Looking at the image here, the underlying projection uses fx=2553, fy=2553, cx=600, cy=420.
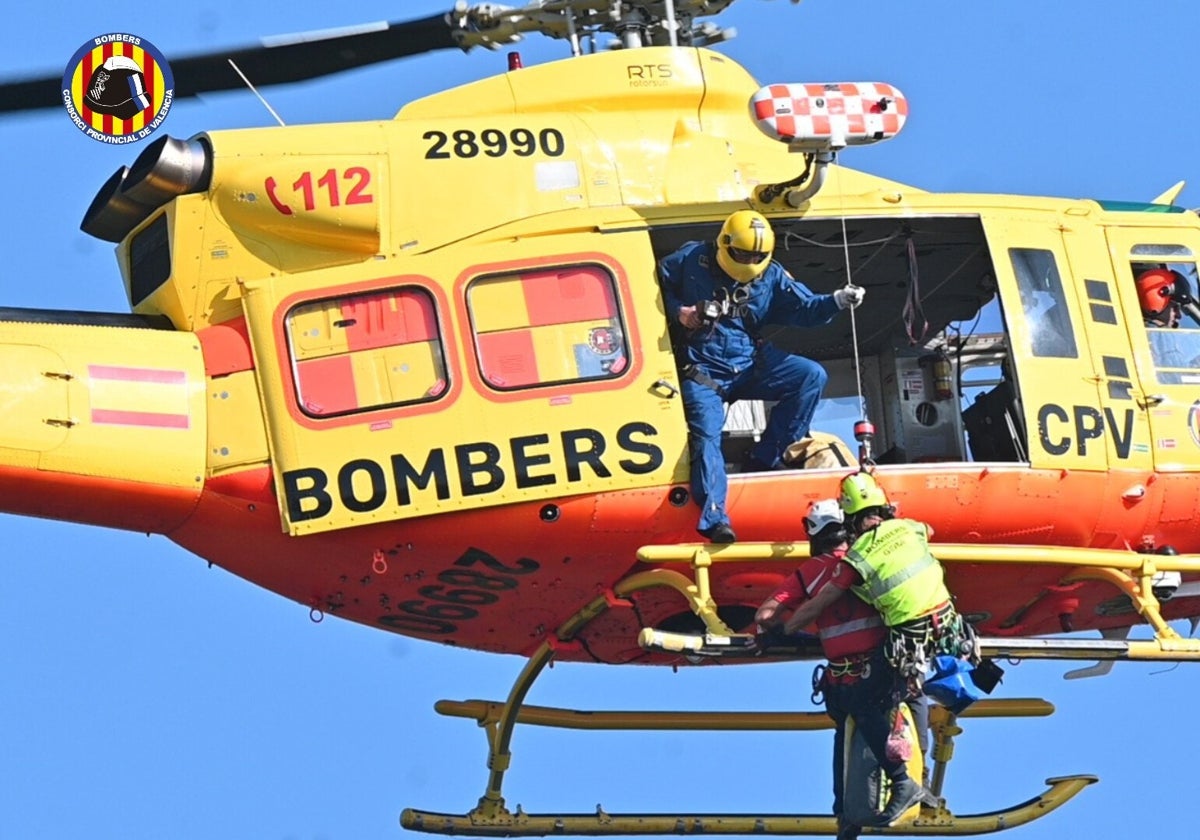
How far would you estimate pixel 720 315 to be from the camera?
45.3 ft

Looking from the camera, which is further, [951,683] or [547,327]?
[547,327]

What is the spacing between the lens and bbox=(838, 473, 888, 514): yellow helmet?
13141mm

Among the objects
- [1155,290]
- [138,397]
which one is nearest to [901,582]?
[1155,290]

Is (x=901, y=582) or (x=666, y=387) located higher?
(x=666, y=387)

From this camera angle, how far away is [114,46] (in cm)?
1541

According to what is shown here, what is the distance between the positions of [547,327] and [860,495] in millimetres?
1936

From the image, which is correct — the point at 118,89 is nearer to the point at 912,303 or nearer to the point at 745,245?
the point at 745,245

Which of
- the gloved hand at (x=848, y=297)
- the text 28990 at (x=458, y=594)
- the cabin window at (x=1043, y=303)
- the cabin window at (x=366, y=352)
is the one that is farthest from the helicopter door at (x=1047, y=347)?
the cabin window at (x=366, y=352)

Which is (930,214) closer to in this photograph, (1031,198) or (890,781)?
(1031,198)

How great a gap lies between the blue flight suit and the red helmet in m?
2.13

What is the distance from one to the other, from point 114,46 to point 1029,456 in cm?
599

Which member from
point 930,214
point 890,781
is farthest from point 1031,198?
point 890,781

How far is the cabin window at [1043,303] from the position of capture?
14438 mm

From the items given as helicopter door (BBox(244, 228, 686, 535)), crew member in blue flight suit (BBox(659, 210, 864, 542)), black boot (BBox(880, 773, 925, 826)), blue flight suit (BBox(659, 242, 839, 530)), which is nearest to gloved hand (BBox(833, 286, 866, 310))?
crew member in blue flight suit (BBox(659, 210, 864, 542))
